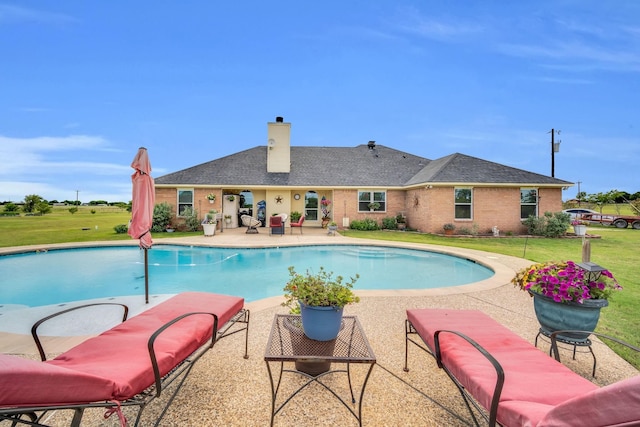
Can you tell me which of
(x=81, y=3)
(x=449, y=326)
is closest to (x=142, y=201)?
(x=449, y=326)

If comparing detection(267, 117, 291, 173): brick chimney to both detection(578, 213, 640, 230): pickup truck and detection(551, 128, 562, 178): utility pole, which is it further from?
detection(551, 128, 562, 178): utility pole

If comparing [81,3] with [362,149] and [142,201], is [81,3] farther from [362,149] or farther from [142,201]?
[362,149]

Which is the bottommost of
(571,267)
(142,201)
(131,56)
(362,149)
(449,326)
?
(449,326)

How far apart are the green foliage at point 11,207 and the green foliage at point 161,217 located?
1263 cm

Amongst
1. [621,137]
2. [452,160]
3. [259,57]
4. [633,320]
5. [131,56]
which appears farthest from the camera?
[621,137]

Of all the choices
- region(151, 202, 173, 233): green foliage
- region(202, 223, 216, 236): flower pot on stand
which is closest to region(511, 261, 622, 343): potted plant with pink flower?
region(202, 223, 216, 236): flower pot on stand

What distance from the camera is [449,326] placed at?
288 centimetres

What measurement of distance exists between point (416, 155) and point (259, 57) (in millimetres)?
14607

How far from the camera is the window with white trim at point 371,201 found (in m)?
19.1

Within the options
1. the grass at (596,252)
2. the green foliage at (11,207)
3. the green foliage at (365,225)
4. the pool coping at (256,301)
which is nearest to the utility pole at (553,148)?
the grass at (596,252)

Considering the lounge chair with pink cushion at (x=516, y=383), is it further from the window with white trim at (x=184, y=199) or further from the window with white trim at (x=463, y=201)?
the window with white trim at (x=184, y=199)

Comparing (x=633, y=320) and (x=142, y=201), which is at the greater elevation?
(x=142, y=201)

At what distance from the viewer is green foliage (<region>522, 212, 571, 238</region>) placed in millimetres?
15140

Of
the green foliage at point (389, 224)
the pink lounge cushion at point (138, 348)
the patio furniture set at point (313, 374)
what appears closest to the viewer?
the patio furniture set at point (313, 374)
